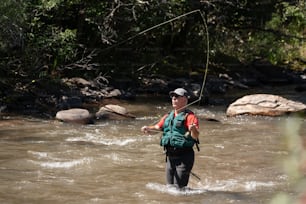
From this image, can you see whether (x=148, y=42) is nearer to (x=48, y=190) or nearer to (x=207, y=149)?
(x=207, y=149)

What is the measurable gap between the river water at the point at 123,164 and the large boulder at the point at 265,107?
4.43ft

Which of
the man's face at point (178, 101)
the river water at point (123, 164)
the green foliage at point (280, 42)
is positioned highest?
the green foliage at point (280, 42)

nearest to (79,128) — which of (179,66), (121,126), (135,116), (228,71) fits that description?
(121,126)

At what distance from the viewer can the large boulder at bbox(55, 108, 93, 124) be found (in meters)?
12.9

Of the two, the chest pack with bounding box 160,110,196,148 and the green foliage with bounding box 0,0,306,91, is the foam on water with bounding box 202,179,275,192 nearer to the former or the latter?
the chest pack with bounding box 160,110,196,148

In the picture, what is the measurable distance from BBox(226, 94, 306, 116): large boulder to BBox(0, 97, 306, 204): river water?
1351mm

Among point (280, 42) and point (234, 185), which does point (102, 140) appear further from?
point (280, 42)

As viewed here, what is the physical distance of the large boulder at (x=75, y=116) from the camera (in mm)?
12875

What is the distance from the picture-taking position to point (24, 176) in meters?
8.07

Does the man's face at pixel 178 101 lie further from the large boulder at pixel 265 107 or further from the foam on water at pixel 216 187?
the large boulder at pixel 265 107

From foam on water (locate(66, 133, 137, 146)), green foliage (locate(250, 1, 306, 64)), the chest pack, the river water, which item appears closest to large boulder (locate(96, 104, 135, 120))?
the river water

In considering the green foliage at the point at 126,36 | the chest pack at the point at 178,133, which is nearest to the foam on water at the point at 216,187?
the chest pack at the point at 178,133

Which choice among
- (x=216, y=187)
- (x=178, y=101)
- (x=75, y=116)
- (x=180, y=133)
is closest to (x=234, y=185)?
(x=216, y=187)

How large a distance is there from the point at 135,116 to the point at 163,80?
5.56m
